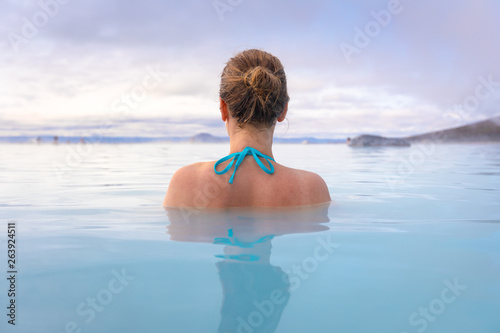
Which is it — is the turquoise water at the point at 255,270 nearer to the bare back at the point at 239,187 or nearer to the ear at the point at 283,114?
the bare back at the point at 239,187

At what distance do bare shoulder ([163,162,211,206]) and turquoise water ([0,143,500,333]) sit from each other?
13 cm

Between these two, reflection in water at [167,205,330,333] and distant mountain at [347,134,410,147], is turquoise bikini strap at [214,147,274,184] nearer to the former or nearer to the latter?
reflection in water at [167,205,330,333]

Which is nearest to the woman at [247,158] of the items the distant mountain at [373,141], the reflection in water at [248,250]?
the reflection in water at [248,250]

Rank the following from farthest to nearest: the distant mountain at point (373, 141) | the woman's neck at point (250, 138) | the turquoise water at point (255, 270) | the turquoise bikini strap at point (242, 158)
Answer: the distant mountain at point (373, 141) < the woman's neck at point (250, 138) < the turquoise bikini strap at point (242, 158) < the turquoise water at point (255, 270)

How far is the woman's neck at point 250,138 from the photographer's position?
346 centimetres

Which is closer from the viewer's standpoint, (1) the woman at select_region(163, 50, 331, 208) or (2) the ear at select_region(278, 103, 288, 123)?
(1) the woman at select_region(163, 50, 331, 208)

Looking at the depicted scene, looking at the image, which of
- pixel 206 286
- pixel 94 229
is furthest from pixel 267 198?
pixel 206 286

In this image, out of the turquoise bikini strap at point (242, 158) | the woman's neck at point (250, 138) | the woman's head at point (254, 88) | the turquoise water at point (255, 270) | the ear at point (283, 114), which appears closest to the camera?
the turquoise water at point (255, 270)

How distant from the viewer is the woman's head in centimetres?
324

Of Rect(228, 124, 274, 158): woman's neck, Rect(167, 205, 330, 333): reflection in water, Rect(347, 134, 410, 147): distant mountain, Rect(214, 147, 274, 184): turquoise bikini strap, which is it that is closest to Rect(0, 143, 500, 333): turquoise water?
Rect(167, 205, 330, 333): reflection in water

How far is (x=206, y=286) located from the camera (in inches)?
74.2

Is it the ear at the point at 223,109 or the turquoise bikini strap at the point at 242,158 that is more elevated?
the ear at the point at 223,109

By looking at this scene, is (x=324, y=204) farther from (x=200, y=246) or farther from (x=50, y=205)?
(x=50, y=205)

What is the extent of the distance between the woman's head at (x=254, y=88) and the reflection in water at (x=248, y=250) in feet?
2.72
